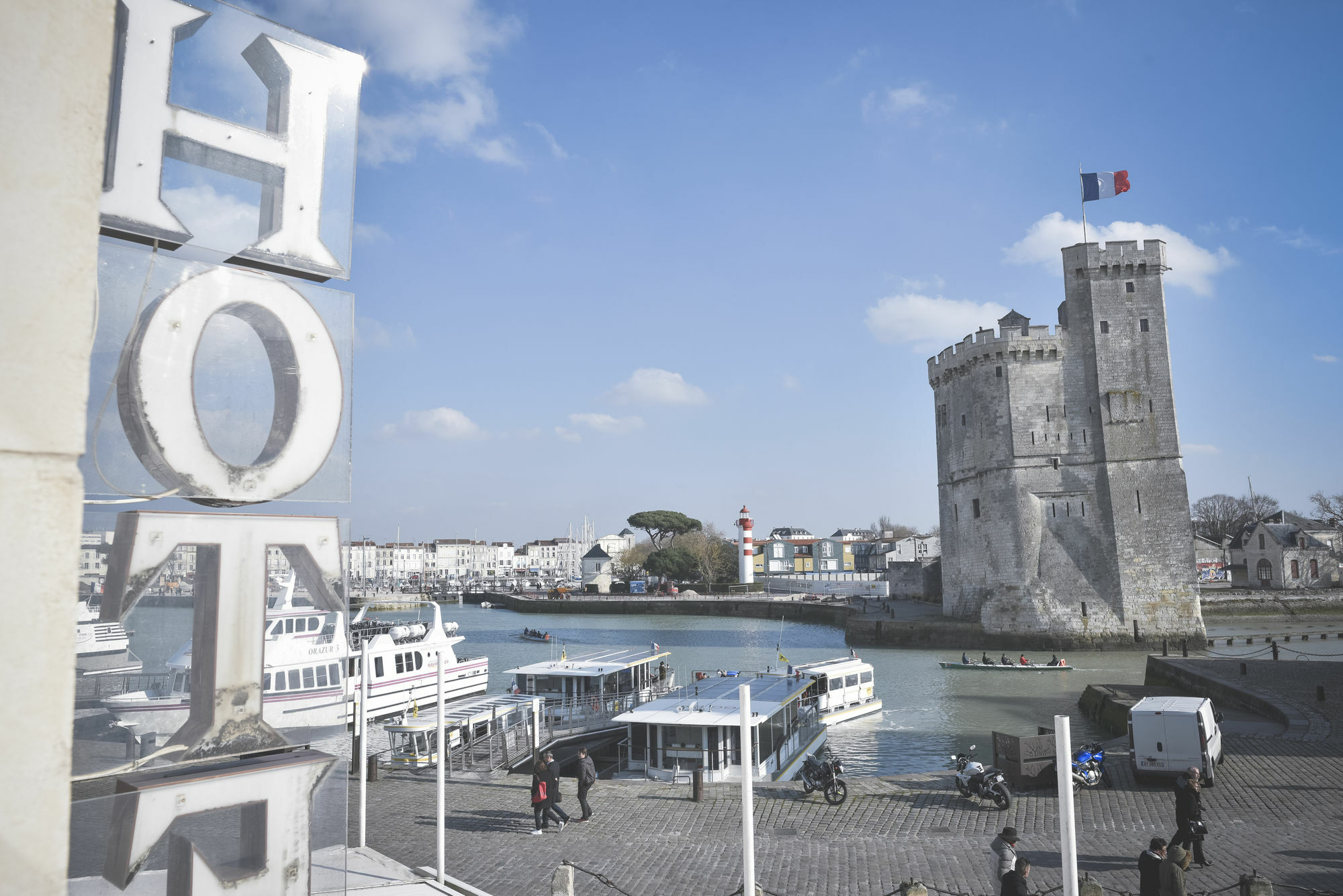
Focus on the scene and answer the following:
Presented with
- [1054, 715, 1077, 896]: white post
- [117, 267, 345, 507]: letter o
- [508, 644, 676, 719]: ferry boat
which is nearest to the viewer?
[117, 267, 345, 507]: letter o

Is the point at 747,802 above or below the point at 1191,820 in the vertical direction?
above

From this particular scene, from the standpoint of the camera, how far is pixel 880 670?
148ft

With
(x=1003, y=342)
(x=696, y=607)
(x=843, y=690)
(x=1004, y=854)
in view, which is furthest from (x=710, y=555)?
(x=1004, y=854)

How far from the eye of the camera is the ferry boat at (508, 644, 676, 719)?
84.8 feet

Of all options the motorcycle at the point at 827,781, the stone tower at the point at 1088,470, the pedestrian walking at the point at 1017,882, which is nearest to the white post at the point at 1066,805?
the pedestrian walking at the point at 1017,882

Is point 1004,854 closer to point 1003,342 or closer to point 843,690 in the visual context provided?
point 843,690

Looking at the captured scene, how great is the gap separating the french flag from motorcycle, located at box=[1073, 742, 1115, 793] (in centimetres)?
4436

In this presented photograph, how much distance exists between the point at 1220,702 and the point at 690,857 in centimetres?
2336

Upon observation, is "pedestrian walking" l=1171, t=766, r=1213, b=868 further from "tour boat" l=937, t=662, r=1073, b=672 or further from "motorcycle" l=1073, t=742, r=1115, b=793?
"tour boat" l=937, t=662, r=1073, b=672

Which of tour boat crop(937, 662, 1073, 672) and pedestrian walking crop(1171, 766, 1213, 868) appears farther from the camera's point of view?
tour boat crop(937, 662, 1073, 672)

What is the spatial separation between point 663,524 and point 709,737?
110 m

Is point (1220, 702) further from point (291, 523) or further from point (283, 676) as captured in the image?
point (291, 523)

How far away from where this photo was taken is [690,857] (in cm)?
1247

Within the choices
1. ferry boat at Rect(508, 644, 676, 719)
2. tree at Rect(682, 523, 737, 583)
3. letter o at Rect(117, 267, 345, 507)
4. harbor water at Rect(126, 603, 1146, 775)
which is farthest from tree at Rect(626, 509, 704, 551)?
letter o at Rect(117, 267, 345, 507)
